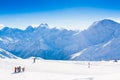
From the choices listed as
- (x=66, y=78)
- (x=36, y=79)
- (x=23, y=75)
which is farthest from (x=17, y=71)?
(x=66, y=78)

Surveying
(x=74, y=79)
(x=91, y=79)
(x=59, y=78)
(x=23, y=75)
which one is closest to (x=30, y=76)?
(x=23, y=75)

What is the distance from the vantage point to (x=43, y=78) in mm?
45812

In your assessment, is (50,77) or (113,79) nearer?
(113,79)

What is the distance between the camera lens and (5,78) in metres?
46.6

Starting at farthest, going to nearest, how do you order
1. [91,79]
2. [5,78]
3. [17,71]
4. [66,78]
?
[17,71] → [5,78] → [66,78] → [91,79]

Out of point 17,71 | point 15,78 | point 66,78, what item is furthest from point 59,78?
point 17,71

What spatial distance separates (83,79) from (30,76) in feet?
39.4

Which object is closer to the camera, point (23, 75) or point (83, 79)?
point (83, 79)

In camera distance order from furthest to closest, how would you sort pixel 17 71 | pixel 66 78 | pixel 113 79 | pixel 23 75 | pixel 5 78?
pixel 17 71
pixel 23 75
pixel 5 78
pixel 66 78
pixel 113 79

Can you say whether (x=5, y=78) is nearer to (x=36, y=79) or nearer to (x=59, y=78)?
(x=36, y=79)

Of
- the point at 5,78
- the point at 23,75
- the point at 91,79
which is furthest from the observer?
the point at 23,75

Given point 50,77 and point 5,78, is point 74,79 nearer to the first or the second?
point 50,77

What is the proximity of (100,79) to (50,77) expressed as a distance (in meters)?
11.0

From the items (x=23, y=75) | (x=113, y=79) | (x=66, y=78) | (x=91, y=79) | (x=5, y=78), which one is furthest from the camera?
(x=23, y=75)
